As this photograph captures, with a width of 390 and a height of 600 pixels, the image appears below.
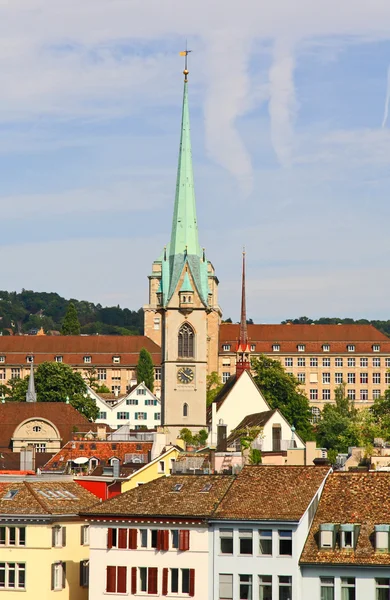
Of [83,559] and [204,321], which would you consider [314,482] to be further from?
[204,321]

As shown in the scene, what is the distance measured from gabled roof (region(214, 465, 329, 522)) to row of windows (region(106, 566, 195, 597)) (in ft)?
8.89

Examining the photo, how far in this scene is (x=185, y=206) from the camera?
542ft

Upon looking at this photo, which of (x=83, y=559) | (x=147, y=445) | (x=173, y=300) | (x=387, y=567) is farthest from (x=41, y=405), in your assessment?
(x=387, y=567)

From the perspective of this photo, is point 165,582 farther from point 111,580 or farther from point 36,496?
point 36,496

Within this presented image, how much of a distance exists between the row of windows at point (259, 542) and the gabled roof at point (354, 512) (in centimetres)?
79

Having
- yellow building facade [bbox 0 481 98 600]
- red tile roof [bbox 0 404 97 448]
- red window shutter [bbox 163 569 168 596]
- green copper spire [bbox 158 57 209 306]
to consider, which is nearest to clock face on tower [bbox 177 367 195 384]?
green copper spire [bbox 158 57 209 306]

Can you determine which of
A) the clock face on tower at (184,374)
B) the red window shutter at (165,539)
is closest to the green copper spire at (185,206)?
the clock face on tower at (184,374)

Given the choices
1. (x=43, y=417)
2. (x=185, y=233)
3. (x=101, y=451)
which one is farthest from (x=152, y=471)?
(x=43, y=417)

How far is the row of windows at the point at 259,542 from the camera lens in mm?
63938

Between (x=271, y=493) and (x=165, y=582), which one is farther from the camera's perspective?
(x=271, y=493)

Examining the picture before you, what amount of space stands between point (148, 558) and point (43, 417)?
11024cm

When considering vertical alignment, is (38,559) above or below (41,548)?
below

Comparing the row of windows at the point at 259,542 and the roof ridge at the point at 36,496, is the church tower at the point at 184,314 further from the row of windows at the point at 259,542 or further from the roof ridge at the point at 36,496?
the row of windows at the point at 259,542

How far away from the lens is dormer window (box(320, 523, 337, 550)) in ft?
208
